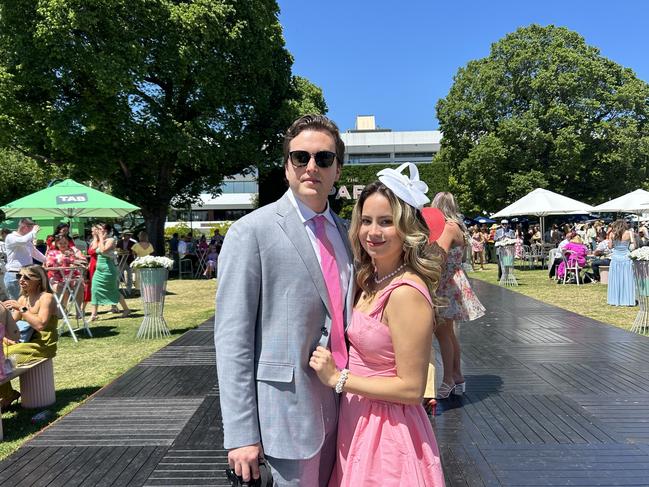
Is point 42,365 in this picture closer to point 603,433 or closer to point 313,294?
point 313,294

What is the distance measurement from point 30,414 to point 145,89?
56.1 feet

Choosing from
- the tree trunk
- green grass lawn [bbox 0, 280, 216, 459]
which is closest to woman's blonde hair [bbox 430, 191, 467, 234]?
green grass lawn [bbox 0, 280, 216, 459]

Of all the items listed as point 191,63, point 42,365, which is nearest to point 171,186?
point 191,63

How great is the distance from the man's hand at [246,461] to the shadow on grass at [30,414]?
138 inches

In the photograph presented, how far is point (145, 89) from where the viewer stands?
1980 cm

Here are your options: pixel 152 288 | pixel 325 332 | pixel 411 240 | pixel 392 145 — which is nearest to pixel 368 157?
pixel 392 145

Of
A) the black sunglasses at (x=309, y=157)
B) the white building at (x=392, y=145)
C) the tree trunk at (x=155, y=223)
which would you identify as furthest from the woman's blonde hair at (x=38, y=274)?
the white building at (x=392, y=145)

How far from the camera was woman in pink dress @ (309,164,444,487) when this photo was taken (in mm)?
1718

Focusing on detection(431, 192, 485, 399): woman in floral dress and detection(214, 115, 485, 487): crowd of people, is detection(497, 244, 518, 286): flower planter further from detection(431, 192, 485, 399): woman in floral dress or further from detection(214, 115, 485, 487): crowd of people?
detection(214, 115, 485, 487): crowd of people

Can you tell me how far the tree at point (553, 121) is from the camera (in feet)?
85.4

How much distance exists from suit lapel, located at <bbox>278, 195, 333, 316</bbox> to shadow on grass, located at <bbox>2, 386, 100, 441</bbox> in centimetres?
378

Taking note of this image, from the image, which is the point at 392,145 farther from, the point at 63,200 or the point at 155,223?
the point at 63,200

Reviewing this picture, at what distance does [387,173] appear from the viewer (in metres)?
1.92

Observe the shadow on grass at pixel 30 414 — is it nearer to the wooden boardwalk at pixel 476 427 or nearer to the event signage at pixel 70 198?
the wooden boardwalk at pixel 476 427
